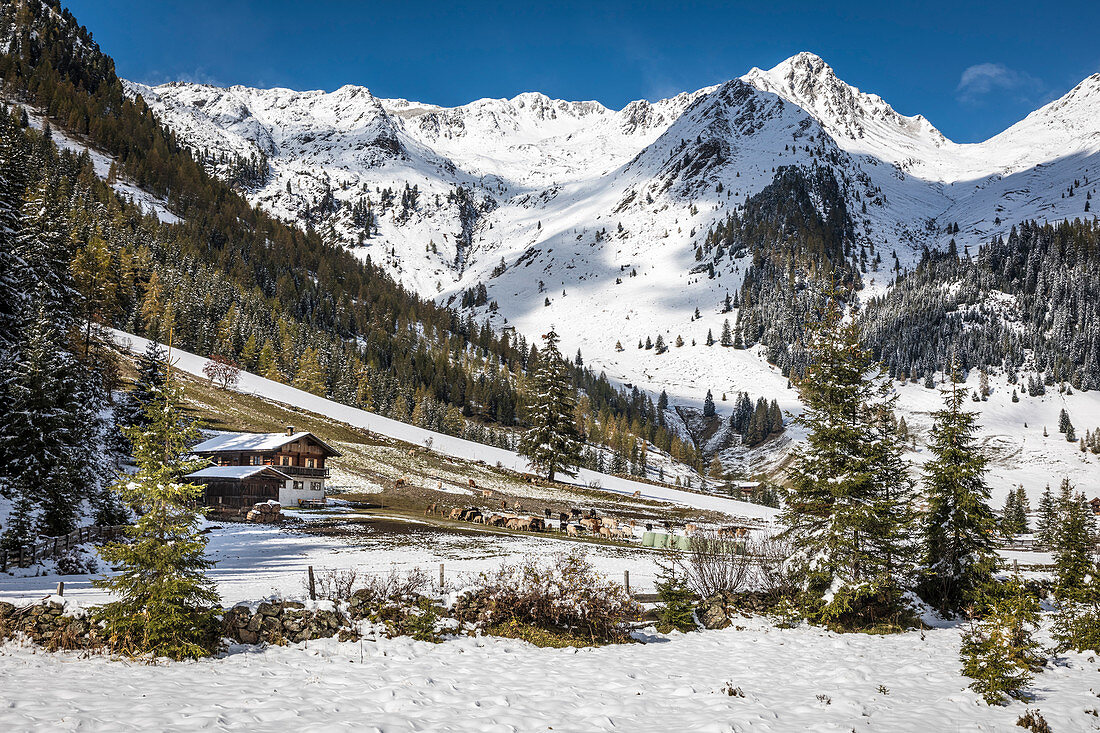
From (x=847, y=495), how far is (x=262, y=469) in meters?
47.7

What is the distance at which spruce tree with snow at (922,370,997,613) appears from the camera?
25.2 metres

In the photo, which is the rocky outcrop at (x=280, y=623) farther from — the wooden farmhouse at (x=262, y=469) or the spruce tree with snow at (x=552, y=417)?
the spruce tree with snow at (x=552, y=417)

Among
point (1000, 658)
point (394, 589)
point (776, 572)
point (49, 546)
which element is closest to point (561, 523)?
point (776, 572)

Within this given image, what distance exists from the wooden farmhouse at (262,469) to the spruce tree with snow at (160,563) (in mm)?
41177

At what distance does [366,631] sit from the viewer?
17.1 metres

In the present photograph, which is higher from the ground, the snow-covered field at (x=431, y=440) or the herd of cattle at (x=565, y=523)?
the snow-covered field at (x=431, y=440)

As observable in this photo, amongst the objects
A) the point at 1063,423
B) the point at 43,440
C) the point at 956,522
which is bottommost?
the point at 956,522

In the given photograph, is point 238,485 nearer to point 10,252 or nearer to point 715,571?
point 10,252

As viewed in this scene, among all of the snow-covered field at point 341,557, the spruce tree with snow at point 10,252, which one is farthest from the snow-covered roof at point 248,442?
the spruce tree with snow at point 10,252

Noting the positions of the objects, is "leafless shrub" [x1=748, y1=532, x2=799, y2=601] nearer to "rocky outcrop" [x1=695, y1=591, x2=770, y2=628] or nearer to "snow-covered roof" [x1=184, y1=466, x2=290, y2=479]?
"rocky outcrop" [x1=695, y1=591, x2=770, y2=628]

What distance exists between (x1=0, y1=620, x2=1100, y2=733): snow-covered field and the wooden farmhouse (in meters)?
42.5

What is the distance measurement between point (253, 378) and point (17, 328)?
7027 cm

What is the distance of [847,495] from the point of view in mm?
23156

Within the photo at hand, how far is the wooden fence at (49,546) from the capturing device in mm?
23438
